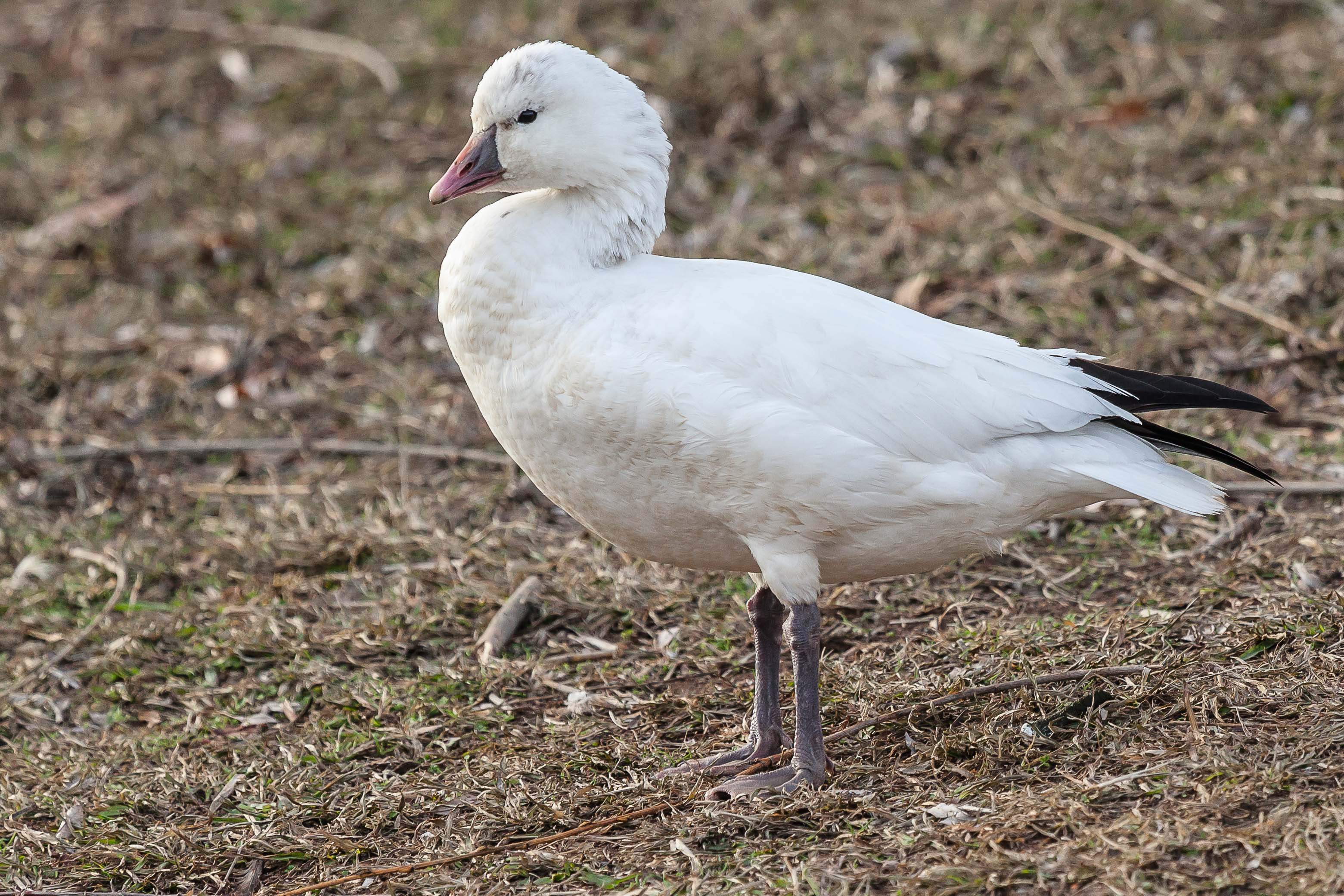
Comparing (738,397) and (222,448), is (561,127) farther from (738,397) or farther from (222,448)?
(222,448)

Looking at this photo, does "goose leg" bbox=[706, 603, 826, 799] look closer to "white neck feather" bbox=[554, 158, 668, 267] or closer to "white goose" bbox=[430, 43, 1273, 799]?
"white goose" bbox=[430, 43, 1273, 799]

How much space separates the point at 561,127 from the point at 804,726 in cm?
151

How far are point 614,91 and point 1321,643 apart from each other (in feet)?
7.07

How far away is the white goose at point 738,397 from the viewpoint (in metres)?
3.12

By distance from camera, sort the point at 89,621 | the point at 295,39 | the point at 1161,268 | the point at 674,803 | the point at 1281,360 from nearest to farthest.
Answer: the point at 674,803 < the point at 89,621 < the point at 1281,360 < the point at 1161,268 < the point at 295,39

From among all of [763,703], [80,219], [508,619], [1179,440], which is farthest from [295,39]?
[1179,440]

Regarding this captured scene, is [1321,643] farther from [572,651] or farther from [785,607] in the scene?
[572,651]

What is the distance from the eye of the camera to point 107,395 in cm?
589

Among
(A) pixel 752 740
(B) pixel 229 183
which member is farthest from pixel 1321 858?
(B) pixel 229 183

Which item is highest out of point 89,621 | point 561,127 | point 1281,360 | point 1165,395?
point 561,127

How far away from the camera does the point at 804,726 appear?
10.8 ft

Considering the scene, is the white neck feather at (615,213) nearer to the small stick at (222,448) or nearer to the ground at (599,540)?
the ground at (599,540)

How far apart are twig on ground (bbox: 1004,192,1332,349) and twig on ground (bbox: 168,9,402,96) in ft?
12.3

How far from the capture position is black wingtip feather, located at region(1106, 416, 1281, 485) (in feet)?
10.8
